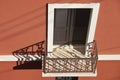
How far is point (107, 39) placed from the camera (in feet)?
35.3

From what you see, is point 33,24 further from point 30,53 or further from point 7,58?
point 7,58

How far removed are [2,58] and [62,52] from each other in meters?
1.99

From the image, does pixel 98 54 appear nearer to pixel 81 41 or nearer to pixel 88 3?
pixel 81 41

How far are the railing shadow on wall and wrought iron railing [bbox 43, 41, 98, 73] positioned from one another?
0.51m

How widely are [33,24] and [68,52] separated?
5.51 feet

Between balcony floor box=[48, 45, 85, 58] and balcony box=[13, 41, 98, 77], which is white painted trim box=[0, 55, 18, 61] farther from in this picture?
balcony floor box=[48, 45, 85, 58]

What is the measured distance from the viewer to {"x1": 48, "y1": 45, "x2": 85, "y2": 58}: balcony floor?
36.1 ft

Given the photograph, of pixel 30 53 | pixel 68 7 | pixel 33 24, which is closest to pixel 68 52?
pixel 30 53

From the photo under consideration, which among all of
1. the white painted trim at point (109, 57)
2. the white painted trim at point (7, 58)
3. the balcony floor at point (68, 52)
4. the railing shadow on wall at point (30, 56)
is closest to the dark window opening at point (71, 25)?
the balcony floor at point (68, 52)

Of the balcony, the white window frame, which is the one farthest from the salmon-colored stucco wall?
the balcony

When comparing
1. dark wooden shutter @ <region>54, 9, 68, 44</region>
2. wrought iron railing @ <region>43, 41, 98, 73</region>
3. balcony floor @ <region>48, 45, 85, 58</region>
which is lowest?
wrought iron railing @ <region>43, 41, 98, 73</region>

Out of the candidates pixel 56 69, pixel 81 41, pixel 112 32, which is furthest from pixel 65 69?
pixel 112 32

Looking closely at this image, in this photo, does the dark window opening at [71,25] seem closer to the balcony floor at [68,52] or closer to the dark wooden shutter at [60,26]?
the dark wooden shutter at [60,26]

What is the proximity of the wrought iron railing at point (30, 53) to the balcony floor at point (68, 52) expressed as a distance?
1.22 ft
